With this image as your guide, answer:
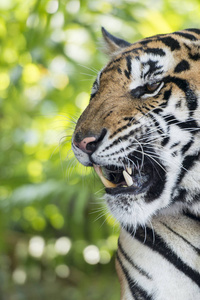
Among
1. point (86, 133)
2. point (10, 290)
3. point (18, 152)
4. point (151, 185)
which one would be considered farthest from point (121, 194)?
point (10, 290)

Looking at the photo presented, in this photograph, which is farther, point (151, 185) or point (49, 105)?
point (49, 105)

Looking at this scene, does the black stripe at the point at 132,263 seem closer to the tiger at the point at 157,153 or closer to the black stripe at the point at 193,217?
the tiger at the point at 157,153

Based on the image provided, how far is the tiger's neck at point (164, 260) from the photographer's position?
4.17 ft

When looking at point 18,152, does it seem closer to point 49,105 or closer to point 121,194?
point 49,105

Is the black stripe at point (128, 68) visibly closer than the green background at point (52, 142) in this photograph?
Yes

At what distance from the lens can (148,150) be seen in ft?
4.11

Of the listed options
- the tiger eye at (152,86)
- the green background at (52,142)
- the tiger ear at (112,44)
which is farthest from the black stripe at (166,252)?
the green background at (52,142)

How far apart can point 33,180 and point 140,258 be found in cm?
227

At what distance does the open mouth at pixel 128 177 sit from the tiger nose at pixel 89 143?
0.07 meters

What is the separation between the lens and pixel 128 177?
1235 mm

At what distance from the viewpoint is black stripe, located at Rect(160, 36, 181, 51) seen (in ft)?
4.28

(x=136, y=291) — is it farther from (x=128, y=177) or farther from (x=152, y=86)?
(x=152, y=86)

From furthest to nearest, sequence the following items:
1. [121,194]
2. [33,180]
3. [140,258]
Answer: [33,180], [140,258], [121,194]

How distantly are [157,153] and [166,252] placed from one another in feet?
0.98
